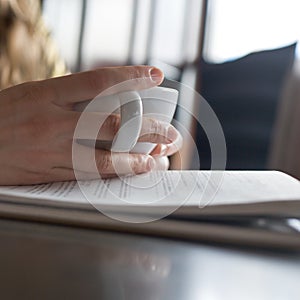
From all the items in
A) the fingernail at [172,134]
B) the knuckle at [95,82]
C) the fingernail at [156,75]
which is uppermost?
the fingernail at [156,75]

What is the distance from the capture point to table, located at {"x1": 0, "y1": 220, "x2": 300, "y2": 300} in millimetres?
271

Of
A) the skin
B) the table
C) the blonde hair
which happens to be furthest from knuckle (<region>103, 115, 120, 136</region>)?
the blonde hair

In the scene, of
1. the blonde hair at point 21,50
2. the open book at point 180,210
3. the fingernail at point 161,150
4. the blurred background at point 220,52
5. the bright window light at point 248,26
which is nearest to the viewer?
the open book at point 180,210

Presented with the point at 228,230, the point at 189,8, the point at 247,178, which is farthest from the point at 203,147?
the point at 228,230

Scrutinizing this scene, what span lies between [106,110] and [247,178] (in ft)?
0.58

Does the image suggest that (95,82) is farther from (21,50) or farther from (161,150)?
(21,50)

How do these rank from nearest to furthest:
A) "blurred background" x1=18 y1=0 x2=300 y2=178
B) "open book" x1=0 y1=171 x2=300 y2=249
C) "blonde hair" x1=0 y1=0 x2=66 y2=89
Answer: "open book" x1=0 y1=171 x2=300 y2=249 → "blonde hair" x1=0 y1=0 x2=66 y2=89 → "blurred background" x1=18 y1=0 x2=300 y2=178

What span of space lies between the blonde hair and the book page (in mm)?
868

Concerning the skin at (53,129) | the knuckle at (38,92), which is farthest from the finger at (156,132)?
the knuckle at (38,92)

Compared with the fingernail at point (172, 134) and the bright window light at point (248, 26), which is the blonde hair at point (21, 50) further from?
the bright window light at point (248, 26)

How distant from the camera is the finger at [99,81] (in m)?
0.46

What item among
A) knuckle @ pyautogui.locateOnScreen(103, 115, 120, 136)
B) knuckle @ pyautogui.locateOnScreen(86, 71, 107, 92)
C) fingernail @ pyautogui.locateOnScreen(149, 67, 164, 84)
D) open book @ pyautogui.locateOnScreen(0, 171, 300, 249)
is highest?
fingernail @ pyautogui.locateOnScreen(149, 67, 164, 84)

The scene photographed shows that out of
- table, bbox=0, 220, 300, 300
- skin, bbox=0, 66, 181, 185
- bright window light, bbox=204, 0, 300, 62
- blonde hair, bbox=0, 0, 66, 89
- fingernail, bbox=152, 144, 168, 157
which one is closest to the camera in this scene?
table, bbox=0, 220, 300, 300

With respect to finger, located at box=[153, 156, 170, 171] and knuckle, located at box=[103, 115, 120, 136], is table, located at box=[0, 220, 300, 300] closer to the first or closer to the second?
knuckle, located at box=[103, 115, 120, 136]
